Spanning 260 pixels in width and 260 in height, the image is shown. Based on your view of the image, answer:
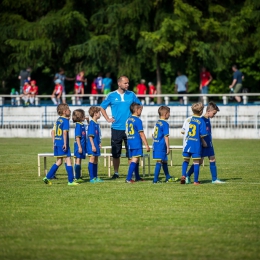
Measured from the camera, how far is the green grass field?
9164 mm

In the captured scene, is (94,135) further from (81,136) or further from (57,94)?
(57,94)

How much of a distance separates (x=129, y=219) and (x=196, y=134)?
4715mm

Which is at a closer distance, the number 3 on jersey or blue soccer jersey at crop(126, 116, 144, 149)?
the number 3 on jersey

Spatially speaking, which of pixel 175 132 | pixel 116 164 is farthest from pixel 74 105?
pixel 116 164

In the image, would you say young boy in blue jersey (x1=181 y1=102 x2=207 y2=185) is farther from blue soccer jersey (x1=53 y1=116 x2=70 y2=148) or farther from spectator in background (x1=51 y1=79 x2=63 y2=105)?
spectator in background (x1=51 y1=79 x2=63 y2=105)

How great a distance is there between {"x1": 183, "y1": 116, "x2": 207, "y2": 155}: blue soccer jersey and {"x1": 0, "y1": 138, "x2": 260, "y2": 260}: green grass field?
67 centimetres

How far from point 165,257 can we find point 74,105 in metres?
25.8

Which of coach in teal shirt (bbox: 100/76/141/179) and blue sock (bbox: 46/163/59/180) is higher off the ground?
coach in teal shirt (bbox: 100/76/141/179)

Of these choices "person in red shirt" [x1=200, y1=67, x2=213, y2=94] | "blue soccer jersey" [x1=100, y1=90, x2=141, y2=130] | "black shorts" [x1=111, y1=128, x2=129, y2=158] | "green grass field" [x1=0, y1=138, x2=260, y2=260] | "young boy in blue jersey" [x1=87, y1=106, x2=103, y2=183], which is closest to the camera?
"green grass field" [x1=0, y1=138, x2=260, y2=260]

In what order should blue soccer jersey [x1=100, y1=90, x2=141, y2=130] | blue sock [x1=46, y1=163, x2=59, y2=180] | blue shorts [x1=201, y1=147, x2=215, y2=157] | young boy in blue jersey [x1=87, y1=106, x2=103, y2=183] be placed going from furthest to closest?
1. blue soccer jersey [x1=100, y1=90, x2=141, y2=130]
2. young boy in blue jersey [x1=87, y1=106, x2=103, y2=183]
3. blue shorts [x1=201, y1=147, x2=215, y2=157]
4. blue sock [x1=46, y1=163, x2=59, y2=180]

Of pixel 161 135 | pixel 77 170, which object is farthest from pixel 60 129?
pixel 161 135

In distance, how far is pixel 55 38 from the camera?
4378cm

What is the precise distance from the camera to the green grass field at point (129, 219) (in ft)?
30.1

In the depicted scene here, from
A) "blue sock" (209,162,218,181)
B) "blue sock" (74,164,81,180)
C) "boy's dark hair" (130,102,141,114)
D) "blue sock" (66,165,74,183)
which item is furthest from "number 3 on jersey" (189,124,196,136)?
"blue sock" (74,164,81,180)
